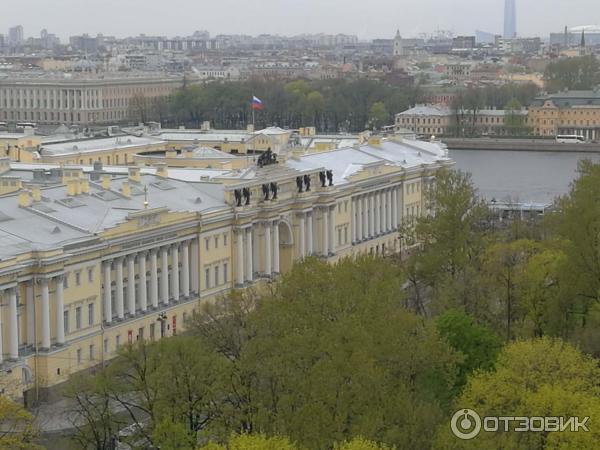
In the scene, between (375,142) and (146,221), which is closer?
(146,221)

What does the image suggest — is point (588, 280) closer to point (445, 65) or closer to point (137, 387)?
point (137, 387)

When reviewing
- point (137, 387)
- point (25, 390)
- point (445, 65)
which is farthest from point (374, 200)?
point (445, 65)

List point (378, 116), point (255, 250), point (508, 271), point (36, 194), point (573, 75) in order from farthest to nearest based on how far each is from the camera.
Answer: point (573, 75) → point (378, 116) → point (255, 250) → point (36, 194) → point (508, 271)

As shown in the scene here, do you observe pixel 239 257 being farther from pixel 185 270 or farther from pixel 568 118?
pixel 568 118

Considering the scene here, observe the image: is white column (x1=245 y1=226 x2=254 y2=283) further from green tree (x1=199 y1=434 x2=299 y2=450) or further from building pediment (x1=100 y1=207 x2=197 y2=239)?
green tree (x1=199 y1=434 x2=299 y2=450)

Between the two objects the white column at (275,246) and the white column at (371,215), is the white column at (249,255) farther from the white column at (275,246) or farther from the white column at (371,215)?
the white column at (371,215)

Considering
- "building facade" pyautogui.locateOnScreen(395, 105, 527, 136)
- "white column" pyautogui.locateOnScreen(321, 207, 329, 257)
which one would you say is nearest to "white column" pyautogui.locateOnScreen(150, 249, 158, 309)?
"white column" pyautogui.locateOnScreen(321, 207, 329, 257)

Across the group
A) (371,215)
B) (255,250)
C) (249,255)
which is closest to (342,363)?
(249,255)
